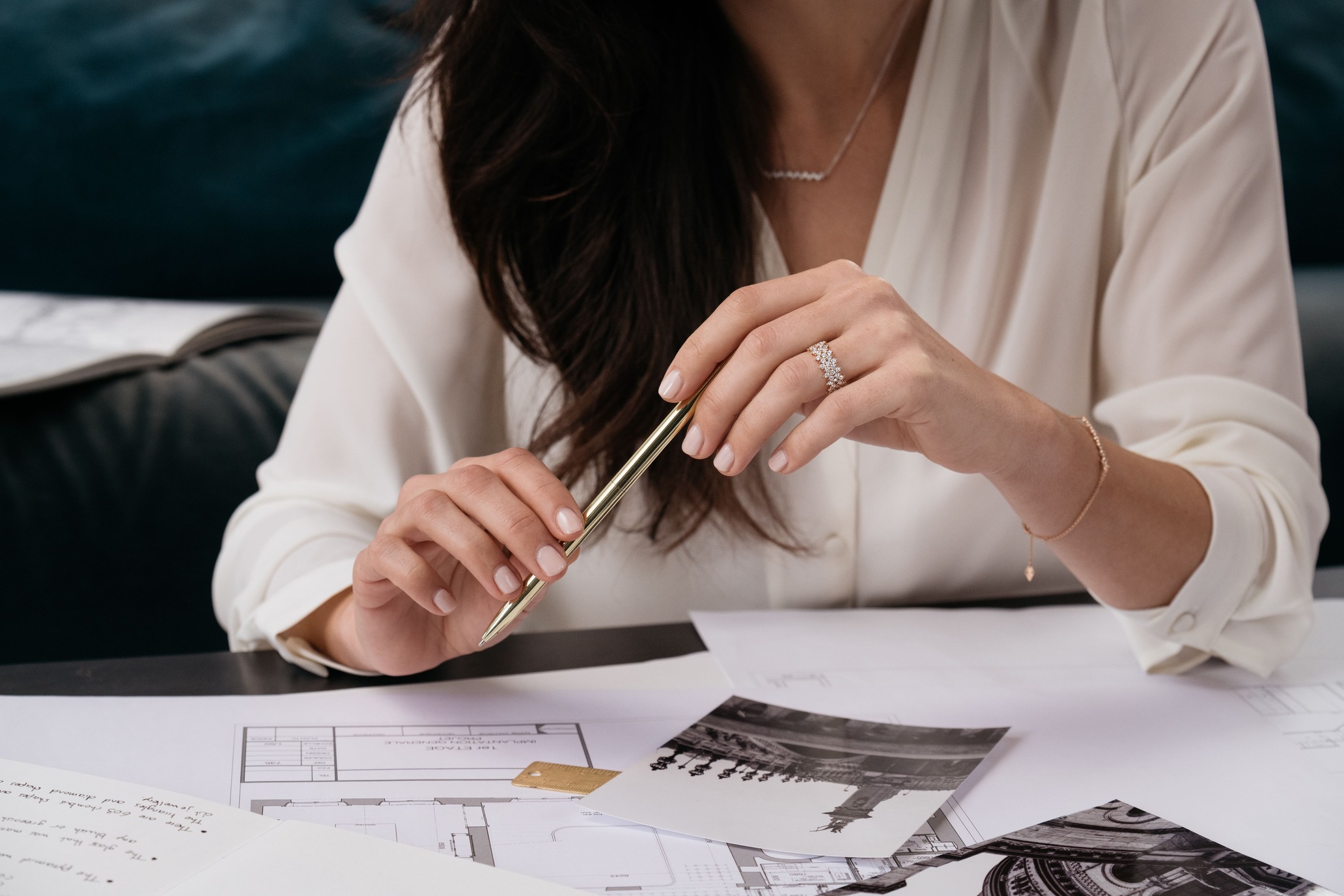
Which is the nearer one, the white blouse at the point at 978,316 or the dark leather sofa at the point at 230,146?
the white blouse at the point at 978,316

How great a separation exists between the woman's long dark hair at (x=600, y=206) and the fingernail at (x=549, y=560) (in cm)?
26

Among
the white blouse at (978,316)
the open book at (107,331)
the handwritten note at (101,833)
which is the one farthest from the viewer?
the open book at (107,331)

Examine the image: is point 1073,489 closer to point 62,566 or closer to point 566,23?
point 566,23

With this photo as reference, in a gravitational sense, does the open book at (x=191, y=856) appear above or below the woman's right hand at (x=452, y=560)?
below

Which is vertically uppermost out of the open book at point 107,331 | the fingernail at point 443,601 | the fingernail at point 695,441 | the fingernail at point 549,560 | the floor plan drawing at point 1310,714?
the open book at point 107,331

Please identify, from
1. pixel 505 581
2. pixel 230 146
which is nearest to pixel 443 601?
pixel 505 581

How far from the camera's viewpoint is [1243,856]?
0.51m

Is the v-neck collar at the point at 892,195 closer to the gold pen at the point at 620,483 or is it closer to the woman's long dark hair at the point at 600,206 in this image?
the woman's long dark hair at the point at 600,206

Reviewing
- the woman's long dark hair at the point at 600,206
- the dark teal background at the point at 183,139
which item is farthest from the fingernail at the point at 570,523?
the dark teal background at the point at 183,139

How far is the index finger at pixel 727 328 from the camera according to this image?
1.90 feet

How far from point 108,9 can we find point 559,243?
1226 mm

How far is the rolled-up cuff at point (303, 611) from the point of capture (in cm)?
69

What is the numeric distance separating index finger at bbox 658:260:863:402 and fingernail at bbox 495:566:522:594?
0.40 feet

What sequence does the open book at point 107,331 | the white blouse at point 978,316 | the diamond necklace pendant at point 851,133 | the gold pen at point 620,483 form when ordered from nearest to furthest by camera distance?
1. the gold pen at point 620,483
2. the white blouse at point 978,316
3. the diamond necklace pendant at point 851,133
4. the open book at point 107,331
